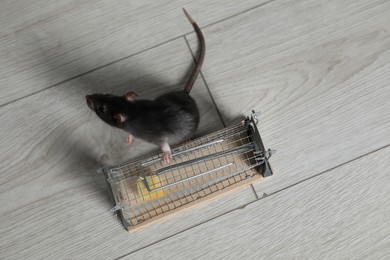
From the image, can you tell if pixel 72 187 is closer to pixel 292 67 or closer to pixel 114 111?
pixel 114 111

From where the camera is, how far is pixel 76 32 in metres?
1.04

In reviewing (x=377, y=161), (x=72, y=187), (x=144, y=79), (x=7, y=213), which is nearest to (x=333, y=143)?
(x=377, y=161)

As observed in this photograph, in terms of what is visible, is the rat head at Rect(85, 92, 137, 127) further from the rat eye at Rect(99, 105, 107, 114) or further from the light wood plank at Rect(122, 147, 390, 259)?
the light wood plank at Rect(122, 147, 390, 259)

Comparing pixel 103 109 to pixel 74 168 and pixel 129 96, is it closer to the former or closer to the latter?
pixel 129 96

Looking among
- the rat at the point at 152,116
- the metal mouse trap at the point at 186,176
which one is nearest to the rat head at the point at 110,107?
the rat at the point at 152,116

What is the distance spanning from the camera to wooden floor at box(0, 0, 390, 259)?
0.96 m

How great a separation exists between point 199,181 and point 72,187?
12.1 inches

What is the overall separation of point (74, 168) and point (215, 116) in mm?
363

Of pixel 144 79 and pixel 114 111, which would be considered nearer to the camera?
pixel 114 111

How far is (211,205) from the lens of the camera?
961 millimetres

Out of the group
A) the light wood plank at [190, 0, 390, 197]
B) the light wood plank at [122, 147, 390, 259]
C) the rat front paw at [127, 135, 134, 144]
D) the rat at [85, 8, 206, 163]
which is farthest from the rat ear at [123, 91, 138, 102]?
the light wood plank at [122, 147, 390, 259]

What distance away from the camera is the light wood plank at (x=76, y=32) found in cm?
102

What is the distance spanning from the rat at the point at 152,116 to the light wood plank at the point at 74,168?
0.11 m

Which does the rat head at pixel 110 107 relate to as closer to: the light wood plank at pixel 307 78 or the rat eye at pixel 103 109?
the rat eye at pixel 103 109
